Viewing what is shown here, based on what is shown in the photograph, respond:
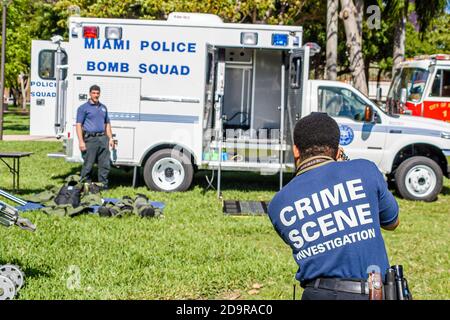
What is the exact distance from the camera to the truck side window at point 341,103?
12.0m

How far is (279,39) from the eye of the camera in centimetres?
1176

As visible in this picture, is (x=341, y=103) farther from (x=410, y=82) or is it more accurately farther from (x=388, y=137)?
(x=410, y=82)


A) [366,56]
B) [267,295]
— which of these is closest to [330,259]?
[267,295]

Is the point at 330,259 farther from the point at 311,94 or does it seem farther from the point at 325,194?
the point at 311,94

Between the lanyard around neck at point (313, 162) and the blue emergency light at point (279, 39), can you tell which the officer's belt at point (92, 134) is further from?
the lanyard around neck at point (313, 162)

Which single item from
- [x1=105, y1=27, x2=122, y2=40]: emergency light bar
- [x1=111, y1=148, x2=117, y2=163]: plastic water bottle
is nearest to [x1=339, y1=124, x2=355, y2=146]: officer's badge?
[x1=111, y1=148, x2=117, y2=163]: plastic water bottle

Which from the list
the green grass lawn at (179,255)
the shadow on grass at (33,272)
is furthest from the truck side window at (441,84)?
the shadow on grass at (33,272)

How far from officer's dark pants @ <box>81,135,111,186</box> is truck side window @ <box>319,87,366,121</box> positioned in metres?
3.86

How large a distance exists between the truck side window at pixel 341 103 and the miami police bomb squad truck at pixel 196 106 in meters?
0.02

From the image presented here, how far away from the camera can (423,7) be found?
2059 centimetres

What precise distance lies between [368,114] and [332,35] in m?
4.43
